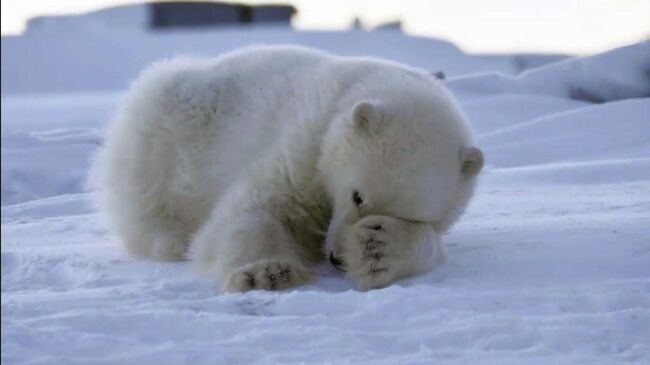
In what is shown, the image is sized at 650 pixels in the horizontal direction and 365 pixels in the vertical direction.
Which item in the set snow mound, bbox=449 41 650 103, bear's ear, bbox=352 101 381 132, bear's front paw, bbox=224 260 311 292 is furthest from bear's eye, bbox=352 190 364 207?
snow mound, bbox=449 41 650 103

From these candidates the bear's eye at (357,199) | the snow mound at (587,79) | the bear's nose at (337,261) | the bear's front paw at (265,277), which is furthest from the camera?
the snow mound at (587,79)

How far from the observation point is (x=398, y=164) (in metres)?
3.61

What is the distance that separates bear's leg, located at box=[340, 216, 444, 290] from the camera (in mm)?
3369

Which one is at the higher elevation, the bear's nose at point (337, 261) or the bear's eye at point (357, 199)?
the bear's eye at point (357, 199)

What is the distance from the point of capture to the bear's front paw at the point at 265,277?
328cm

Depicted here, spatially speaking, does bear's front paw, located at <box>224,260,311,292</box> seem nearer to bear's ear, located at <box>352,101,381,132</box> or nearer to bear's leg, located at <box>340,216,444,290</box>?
bear's leg, located at <box>340,216,444,290</box>

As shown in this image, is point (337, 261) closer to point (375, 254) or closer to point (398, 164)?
point (375, 254)

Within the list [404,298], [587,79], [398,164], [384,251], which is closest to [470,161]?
[398,164]

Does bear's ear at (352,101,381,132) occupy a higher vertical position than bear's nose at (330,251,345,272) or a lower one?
higher

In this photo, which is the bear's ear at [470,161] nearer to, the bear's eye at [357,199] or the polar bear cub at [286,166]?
the polar bear cub at [286,166]

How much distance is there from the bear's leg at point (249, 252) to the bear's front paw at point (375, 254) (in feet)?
0.65

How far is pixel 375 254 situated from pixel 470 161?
2.22ft

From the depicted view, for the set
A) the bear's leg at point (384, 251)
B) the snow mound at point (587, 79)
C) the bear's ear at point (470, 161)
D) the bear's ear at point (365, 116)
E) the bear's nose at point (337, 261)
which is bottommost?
the snow mound at point (587, 79)

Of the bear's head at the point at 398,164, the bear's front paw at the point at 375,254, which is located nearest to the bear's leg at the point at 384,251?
the bear's front paw at the point at 375,254
